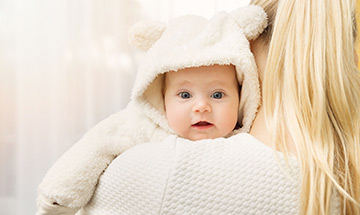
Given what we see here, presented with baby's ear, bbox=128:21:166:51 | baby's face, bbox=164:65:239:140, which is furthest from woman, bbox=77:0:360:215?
baby's ear, bbox=128:21:166:51

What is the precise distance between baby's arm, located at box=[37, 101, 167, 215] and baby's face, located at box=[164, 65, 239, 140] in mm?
92

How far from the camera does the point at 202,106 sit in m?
0.90

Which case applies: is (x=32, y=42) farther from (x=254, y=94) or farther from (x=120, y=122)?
(x=254, y=94)

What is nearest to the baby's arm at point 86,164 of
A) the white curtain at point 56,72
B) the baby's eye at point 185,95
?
the baby's eye at point 185,95

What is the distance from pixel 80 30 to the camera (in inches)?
84.9

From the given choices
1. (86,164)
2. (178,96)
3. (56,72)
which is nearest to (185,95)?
(178,96)

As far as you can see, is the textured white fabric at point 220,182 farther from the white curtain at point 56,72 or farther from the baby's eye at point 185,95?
the white curtain at point 56,72

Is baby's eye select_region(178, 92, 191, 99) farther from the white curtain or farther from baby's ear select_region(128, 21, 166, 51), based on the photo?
the white curtain

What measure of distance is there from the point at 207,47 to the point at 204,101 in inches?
4.6

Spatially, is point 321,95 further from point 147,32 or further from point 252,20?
point 147,32

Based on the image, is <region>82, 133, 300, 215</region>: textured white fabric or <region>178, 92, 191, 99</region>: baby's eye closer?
<region>82, 133, 300, 215</region>: textured white fabric

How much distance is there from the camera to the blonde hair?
0.71 m

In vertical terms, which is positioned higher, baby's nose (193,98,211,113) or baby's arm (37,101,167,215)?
baby's nose (193,98,211,113)

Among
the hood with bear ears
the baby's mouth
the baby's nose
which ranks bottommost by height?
the baby's mouth
